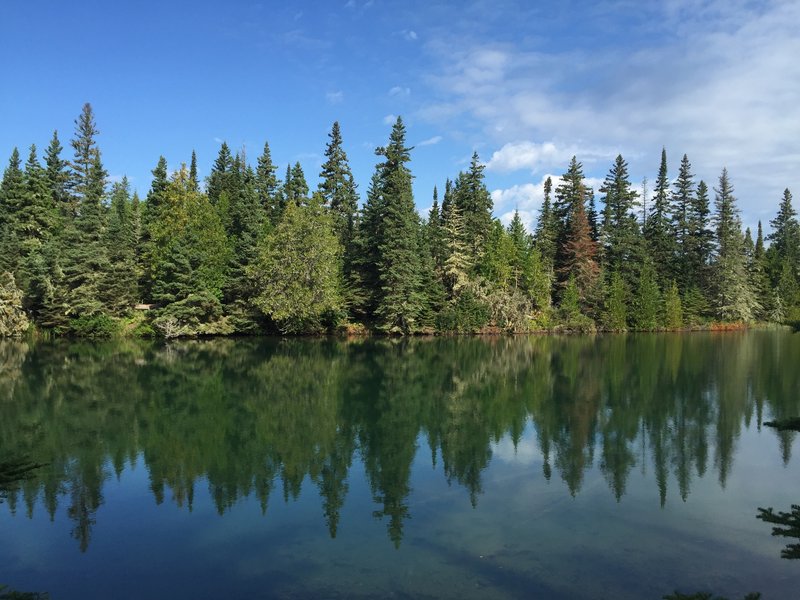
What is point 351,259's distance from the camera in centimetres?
5378

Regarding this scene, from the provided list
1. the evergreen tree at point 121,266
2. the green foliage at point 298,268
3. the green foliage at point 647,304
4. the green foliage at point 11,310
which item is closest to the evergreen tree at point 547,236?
the green foliage at point 647,304

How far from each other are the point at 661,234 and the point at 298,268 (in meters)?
44.4

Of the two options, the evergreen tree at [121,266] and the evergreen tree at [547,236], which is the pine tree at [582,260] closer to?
the evergreen tree at [547,236]

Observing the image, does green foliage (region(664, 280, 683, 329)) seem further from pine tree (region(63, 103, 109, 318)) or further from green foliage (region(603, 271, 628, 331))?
pine tree (region(63, 103, 109, 318))

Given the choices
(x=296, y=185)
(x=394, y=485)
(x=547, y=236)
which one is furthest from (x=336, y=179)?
(x=394, y=485)

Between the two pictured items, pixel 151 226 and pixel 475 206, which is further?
pixel 475 206

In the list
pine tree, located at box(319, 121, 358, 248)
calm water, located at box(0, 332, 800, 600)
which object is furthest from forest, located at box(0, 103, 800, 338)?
calm water, located at box(0, 332, 800, 600)

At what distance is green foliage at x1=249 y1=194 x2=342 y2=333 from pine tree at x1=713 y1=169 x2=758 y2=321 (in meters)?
45.2

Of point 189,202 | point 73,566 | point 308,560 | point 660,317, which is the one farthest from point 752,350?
point 189,202

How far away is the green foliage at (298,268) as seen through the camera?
45656 millimetres

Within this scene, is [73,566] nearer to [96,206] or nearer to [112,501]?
[112,501]

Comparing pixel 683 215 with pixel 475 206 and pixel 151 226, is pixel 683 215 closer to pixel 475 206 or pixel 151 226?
pixel 475 206

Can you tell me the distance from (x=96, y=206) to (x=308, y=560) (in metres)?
52.1

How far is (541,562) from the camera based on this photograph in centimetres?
922
